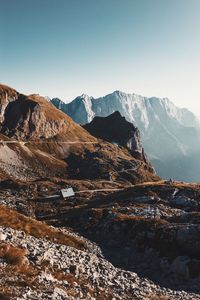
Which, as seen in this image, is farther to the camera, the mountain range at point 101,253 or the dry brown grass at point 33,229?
the dry brown grass at point 33,229

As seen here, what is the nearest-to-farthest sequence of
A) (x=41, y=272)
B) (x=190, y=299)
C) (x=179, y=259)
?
1. (x=41, y=272)
2. (x=190, y=299)
3. (x=179, y=259)

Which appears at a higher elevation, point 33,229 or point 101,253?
point 33,229

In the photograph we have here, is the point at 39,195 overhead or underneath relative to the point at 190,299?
underneath

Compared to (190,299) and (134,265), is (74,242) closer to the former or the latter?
(134,265)

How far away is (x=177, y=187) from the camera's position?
14800 centimetres

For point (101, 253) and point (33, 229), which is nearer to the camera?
point (33, 229)

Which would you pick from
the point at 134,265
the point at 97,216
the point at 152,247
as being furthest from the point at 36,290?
the point at 97,216

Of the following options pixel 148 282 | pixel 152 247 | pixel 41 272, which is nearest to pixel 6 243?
pixel 41 272

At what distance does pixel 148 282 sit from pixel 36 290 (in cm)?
2344

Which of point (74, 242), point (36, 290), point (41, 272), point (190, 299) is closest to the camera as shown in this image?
point (36, 290)

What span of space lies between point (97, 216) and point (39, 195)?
6216cm

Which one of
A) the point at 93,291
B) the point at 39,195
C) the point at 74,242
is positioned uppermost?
the point at 93,291

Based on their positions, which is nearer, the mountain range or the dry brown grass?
the mountain range

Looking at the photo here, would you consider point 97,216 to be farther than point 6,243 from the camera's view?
Yes
